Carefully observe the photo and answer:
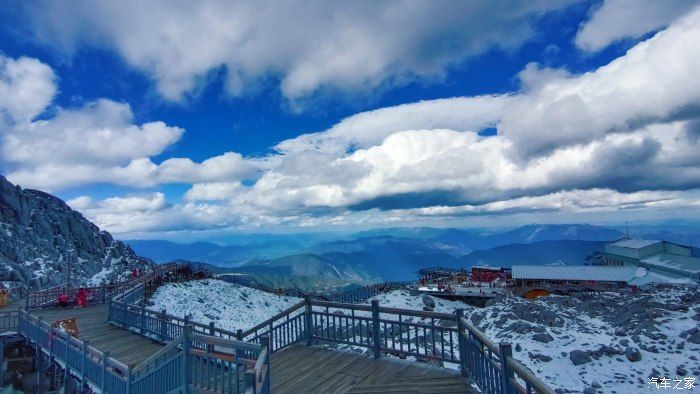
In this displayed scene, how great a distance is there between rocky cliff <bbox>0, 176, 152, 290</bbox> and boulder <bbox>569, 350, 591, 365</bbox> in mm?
47734

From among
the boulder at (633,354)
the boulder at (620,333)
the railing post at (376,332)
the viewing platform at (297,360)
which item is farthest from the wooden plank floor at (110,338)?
the boulder at (620,333)

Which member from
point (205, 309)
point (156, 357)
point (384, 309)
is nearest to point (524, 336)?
point (384, 309)

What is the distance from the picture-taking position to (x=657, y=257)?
206 ft

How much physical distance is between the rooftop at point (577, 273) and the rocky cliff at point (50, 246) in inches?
2167

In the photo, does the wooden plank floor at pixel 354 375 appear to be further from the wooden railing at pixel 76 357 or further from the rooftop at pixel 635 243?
the rooftop at pixel 635 243

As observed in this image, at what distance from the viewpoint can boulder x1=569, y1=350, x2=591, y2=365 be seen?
19500 mm

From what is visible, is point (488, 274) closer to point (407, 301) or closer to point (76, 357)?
point (407, 301)

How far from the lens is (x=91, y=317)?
23.5 meters

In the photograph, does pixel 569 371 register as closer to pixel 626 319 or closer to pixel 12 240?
pixel 626 319

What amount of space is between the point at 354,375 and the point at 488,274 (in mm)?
52327

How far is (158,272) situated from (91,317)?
501 inches

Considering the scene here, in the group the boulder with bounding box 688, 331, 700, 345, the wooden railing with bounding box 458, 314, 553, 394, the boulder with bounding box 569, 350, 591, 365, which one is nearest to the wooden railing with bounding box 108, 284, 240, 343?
the wooden railing with bounding box 458, 314, 553, 394

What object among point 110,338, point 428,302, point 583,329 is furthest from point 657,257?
point 110,338

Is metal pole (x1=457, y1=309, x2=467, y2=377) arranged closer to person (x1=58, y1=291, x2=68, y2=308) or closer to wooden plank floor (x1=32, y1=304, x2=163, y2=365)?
wooden plank floor (x1=32, y1=304, x2=163, y2=365)
